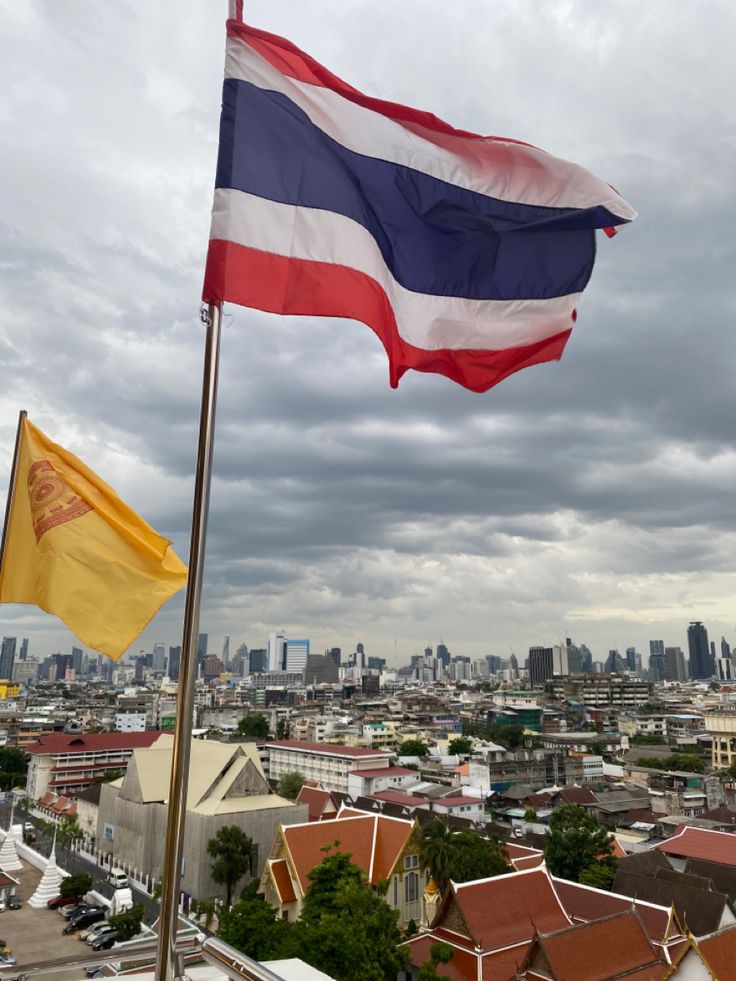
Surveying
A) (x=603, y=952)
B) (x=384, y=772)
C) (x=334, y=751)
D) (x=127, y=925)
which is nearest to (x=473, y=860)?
(x=603, y=952)

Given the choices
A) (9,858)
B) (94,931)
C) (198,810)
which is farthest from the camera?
(198,810)

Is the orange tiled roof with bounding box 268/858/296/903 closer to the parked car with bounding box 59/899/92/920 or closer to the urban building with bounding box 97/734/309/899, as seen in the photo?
the urban building with bounding box 97/734/309/899

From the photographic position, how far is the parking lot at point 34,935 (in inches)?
870

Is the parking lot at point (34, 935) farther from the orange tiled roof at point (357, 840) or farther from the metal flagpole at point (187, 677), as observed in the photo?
the metal flagpole at point (187, 677)

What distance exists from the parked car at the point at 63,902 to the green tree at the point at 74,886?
164 millimetres

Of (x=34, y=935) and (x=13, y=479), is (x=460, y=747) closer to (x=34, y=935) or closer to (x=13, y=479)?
(x=34, y=935)

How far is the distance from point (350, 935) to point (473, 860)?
1150cm

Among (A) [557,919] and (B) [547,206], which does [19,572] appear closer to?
(B) [547,206]

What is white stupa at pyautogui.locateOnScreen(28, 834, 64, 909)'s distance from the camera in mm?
27219

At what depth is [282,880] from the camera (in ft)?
81.0

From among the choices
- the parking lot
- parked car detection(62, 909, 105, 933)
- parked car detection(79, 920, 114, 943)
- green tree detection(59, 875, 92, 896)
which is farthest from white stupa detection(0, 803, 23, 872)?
parked car detection(79, 920, 114, 943)

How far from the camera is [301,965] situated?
5527 mm

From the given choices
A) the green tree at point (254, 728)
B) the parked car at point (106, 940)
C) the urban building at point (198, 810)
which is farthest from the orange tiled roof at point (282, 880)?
the green tree at point (254, 728)

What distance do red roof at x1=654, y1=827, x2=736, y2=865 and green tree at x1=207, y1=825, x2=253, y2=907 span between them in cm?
1656
